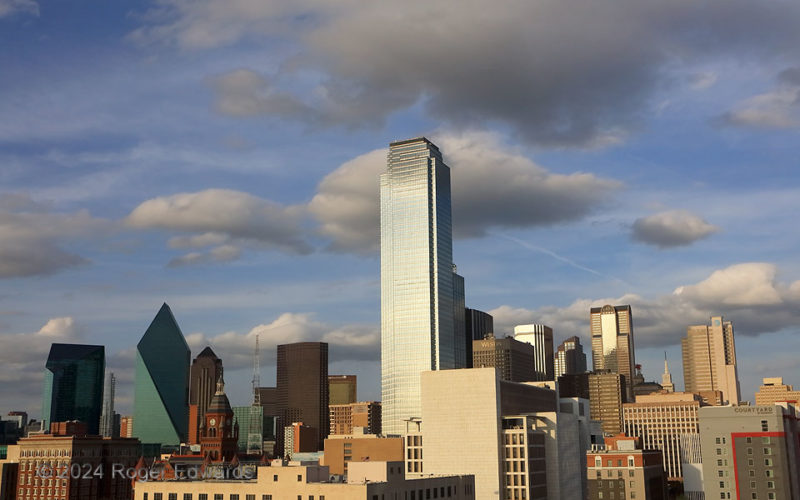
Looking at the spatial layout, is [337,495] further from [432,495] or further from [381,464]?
[432,495]

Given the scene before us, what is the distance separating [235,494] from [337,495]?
24.4m

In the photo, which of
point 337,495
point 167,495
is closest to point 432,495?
point 337,495

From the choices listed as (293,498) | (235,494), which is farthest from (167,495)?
(293,498)

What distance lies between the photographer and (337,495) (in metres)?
168

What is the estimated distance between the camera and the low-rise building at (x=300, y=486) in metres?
170

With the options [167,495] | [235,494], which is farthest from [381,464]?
[167,495]

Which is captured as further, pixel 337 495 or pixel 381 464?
pixel 381 464

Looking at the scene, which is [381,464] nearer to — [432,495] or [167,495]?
[432,495]

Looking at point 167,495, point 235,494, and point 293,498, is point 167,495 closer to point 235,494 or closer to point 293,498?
point 235,494

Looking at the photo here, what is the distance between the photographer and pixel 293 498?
173750 mm

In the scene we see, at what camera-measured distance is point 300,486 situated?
174375 mm

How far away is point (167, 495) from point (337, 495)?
41.5m

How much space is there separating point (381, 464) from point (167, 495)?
47422 millimetres

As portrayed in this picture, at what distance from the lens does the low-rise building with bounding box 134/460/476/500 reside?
170m
